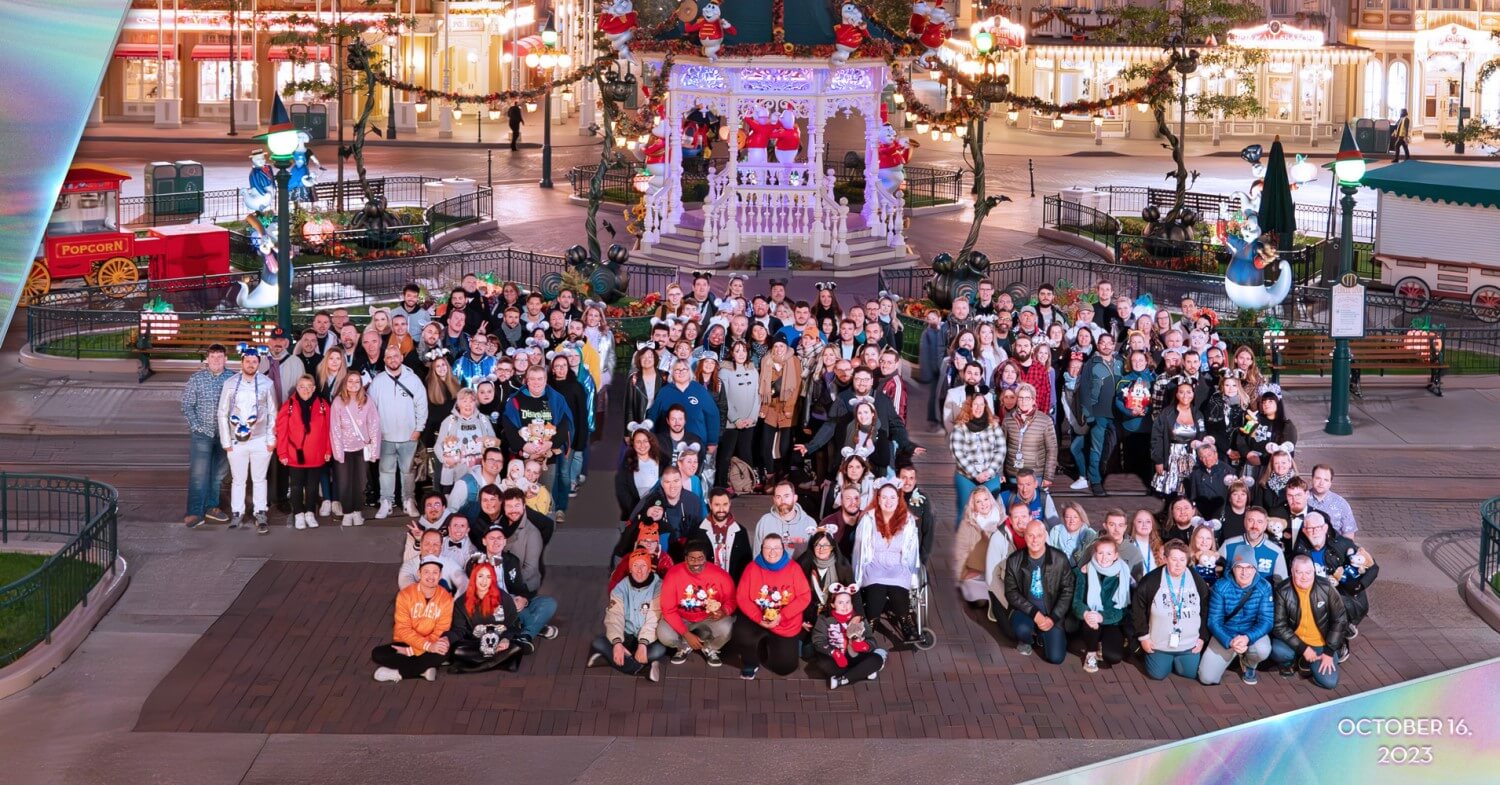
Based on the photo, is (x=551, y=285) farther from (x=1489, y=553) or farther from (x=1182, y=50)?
(x=1182, y=50)

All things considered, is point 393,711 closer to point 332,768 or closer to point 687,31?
point 332,768

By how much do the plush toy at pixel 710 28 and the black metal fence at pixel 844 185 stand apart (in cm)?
1012

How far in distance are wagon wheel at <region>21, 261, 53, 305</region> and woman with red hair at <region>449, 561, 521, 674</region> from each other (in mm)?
17209

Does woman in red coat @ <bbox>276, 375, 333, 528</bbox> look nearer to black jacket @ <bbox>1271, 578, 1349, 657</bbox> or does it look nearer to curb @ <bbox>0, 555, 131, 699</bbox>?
curb @ <bbox>0, 555, 131, 699</bbox>

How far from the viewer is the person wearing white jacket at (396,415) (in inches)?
676

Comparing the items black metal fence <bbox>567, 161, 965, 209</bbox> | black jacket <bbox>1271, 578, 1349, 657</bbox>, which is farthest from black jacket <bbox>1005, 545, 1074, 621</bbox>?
black metal fence <bbox>567, 161, 965, 209</bbox>

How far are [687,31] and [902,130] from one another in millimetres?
37265

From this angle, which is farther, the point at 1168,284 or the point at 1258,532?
the point at 1168,284

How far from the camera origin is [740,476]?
60.8ft

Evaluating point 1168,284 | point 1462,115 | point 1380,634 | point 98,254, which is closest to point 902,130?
point 1462,115

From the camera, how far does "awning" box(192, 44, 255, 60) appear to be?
2574 inches

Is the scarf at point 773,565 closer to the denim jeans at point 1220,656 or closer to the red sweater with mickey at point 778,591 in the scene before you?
the red sweater with mickey at point 778,591

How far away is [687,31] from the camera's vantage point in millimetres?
31766

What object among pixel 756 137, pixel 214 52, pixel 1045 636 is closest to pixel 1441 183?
pixel 756 137
